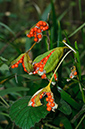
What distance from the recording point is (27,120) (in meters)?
0.51

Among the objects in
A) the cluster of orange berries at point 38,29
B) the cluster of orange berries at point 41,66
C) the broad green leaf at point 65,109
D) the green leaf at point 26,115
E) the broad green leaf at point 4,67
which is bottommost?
the broad green leaf at point 65,109

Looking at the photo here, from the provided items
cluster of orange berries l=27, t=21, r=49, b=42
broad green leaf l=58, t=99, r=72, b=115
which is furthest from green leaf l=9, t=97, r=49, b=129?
cluster of orange berries l=27, t=21, r=49, b=42

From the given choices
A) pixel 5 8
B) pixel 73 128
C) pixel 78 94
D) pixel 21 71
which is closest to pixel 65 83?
pixel 78 94

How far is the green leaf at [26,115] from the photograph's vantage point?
504 millimetres

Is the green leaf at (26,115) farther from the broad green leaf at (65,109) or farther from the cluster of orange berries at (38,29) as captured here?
the cluster of orange berries at (38,29)

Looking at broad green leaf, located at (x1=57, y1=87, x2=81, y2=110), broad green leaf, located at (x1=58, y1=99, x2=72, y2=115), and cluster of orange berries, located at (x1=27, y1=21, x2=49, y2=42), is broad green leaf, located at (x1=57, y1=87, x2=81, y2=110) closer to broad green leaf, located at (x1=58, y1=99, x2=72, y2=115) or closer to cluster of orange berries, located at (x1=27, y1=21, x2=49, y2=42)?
broad green leaf, located at (x1=58, y1=99, x2=72, y2=115)

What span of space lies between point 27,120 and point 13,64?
184 mm

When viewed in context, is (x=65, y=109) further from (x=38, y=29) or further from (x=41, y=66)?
(x=38, y=29)

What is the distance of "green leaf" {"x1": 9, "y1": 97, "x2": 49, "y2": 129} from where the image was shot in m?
0.50

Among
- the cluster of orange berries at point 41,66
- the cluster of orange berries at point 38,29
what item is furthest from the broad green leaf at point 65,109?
the cluster of orange berries at point 38,29

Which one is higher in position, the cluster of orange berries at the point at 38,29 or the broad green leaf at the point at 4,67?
the cluster of orange berries at the point at 38,29

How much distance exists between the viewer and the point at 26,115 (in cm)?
52

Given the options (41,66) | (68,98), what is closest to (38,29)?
(41,66)

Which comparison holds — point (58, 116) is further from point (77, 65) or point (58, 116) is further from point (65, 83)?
point (77, 65)
